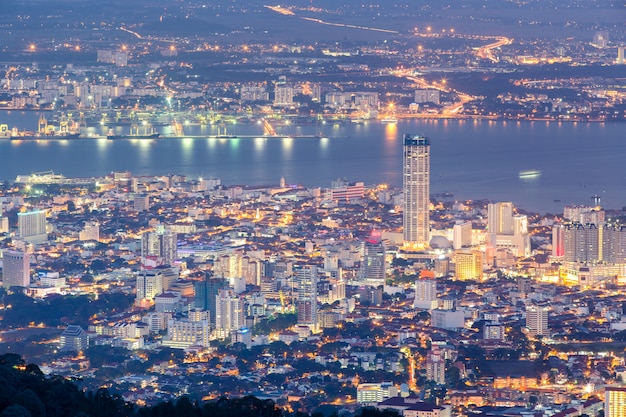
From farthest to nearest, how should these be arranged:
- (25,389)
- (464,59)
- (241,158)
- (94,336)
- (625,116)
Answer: (464,59)
(625,116)
(241,158)
(94,336)
(25,389)

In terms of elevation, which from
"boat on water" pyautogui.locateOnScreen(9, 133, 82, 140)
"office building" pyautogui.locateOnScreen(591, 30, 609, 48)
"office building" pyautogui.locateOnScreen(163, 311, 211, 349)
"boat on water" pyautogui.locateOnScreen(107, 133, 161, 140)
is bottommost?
"office building" pyautogui.locateOnScreen(163, 311, 211, 349)

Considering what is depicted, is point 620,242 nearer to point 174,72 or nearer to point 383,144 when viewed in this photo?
point 383,144

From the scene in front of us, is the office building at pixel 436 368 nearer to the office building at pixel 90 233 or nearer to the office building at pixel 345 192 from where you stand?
the office building at pixel 90 233

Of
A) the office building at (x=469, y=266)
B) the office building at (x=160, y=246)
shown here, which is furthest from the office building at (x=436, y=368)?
the office building at (x=160, y=246)

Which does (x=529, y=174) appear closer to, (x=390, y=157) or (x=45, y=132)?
(x=390, y=157)

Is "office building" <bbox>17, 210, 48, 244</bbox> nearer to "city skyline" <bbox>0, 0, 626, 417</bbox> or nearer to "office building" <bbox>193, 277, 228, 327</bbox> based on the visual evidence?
"city skyline" <bbox>0, 0, 626, 417</bbox>

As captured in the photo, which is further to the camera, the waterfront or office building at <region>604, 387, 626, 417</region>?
the waterfront

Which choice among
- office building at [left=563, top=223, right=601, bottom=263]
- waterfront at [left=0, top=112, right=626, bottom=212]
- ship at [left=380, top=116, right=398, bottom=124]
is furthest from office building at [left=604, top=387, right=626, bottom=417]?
ship at [left=380, top=116, right=398, bottom=124]

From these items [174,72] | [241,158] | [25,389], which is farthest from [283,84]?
[25,389]
